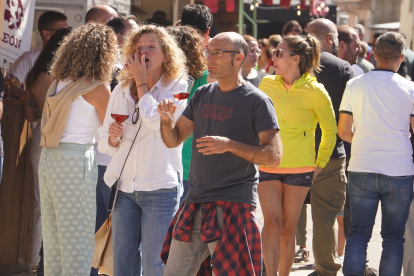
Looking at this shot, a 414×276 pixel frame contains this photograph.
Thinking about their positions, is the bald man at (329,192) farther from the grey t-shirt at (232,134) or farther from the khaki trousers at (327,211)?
the grey t-shirt at (232,134)

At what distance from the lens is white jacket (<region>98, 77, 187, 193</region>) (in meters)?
3.77

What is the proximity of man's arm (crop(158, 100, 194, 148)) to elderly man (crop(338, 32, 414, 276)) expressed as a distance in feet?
5.35

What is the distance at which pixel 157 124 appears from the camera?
12.1ft

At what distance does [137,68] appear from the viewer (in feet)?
12.4

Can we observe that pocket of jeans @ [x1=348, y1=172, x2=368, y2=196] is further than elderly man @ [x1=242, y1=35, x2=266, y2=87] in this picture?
No

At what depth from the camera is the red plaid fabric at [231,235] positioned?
340 centimetres

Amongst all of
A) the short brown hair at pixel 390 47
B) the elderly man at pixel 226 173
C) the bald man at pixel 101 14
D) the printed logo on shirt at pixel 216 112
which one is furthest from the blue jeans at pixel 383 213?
the bald man at pixel 101 14

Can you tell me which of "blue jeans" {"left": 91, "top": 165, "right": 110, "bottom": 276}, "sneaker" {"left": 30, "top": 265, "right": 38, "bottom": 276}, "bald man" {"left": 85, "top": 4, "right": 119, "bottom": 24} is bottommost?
"sneaker" {"left": 30, "top": 265, "right": 38, "bottom": 276}

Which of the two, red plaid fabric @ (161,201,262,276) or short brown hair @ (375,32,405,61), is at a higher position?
short brown hair @ (375,32,405,61)

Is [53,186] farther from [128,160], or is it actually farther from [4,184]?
[4,184]

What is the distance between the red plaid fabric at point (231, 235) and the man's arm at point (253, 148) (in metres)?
0.31

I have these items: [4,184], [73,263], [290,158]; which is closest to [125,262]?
[73,263]

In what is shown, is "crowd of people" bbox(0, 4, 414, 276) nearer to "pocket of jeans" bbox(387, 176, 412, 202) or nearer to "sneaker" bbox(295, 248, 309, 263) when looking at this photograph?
"pocket of jeans" bbox(387, 176, 412, 202)

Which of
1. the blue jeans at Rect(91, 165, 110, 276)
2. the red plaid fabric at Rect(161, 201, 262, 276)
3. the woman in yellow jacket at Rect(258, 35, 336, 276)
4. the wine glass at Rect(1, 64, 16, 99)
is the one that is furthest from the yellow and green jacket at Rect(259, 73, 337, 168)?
the wine glass at Rect(1, 64, 16, 99)
